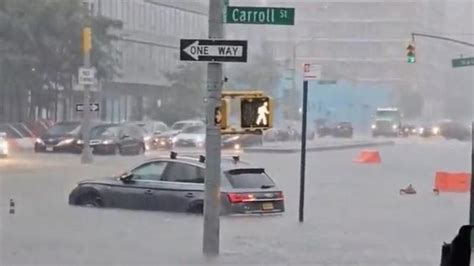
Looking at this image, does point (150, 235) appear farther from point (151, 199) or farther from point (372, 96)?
point (372, 96)

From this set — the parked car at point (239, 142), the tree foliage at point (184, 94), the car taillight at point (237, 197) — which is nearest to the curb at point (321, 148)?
the parked car at point (239, 142)

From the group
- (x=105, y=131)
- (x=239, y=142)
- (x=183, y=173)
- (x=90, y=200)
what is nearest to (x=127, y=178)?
(x=90, y=200)

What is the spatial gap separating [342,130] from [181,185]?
60828mm

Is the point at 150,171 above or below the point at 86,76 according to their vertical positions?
below

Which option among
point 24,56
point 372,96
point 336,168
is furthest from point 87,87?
point 372,96

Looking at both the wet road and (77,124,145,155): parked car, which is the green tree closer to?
(77,124,145,155): parked car

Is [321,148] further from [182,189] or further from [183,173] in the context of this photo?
[182,189]

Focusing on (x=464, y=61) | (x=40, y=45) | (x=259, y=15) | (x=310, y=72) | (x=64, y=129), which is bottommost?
(x=64, y=129)

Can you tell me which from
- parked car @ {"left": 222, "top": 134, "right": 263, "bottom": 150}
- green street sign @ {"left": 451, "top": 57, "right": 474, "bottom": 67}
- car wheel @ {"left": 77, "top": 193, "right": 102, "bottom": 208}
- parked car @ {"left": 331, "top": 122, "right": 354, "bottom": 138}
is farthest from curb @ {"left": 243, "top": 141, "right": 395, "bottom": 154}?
car wheel @ {"left": 77, "top": 193, "right": 102, "bottom": 208}

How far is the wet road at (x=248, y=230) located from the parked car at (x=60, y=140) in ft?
48.1

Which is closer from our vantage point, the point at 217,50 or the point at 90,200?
the point at 217,50

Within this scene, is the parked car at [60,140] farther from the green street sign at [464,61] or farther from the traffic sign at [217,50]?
the traffic sign at [217,50]

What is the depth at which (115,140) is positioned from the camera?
1865 inches

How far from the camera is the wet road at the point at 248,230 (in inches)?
572
